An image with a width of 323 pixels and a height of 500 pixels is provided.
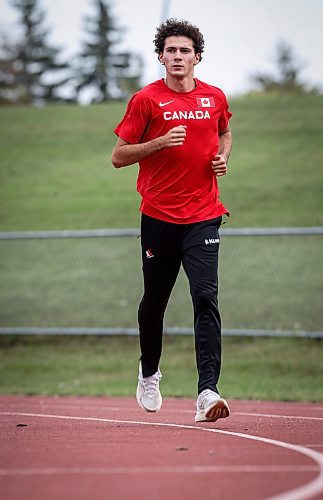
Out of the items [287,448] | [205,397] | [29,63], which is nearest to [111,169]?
[205,397]

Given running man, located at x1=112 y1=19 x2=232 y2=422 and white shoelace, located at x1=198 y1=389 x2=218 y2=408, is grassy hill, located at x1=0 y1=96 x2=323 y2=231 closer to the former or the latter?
running man, located at x1=112 y1=19 x2=232 y2=422

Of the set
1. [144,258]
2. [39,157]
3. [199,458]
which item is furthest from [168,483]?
[39,157]

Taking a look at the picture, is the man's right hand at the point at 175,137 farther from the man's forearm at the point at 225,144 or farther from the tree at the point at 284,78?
the tree at the point at 284,78

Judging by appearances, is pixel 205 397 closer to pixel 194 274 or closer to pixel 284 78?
pixel 194 274

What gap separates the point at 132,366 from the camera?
15875 mm

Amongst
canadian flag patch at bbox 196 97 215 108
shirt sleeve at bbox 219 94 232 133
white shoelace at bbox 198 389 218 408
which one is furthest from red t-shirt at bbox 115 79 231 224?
white shoelace at bbox 198 389 218 408

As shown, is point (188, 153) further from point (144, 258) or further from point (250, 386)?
point (250, 386)

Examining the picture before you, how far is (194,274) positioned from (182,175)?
2.18ft

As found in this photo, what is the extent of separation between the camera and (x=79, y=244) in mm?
18688

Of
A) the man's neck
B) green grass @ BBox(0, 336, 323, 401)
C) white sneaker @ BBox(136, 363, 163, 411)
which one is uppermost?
the man's neck

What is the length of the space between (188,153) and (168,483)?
3113 mm

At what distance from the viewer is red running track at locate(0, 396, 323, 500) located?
4539 millimetres

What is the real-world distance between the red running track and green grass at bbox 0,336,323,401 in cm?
538

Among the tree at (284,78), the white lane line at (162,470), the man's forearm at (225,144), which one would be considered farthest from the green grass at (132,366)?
the tree at (284,78)
